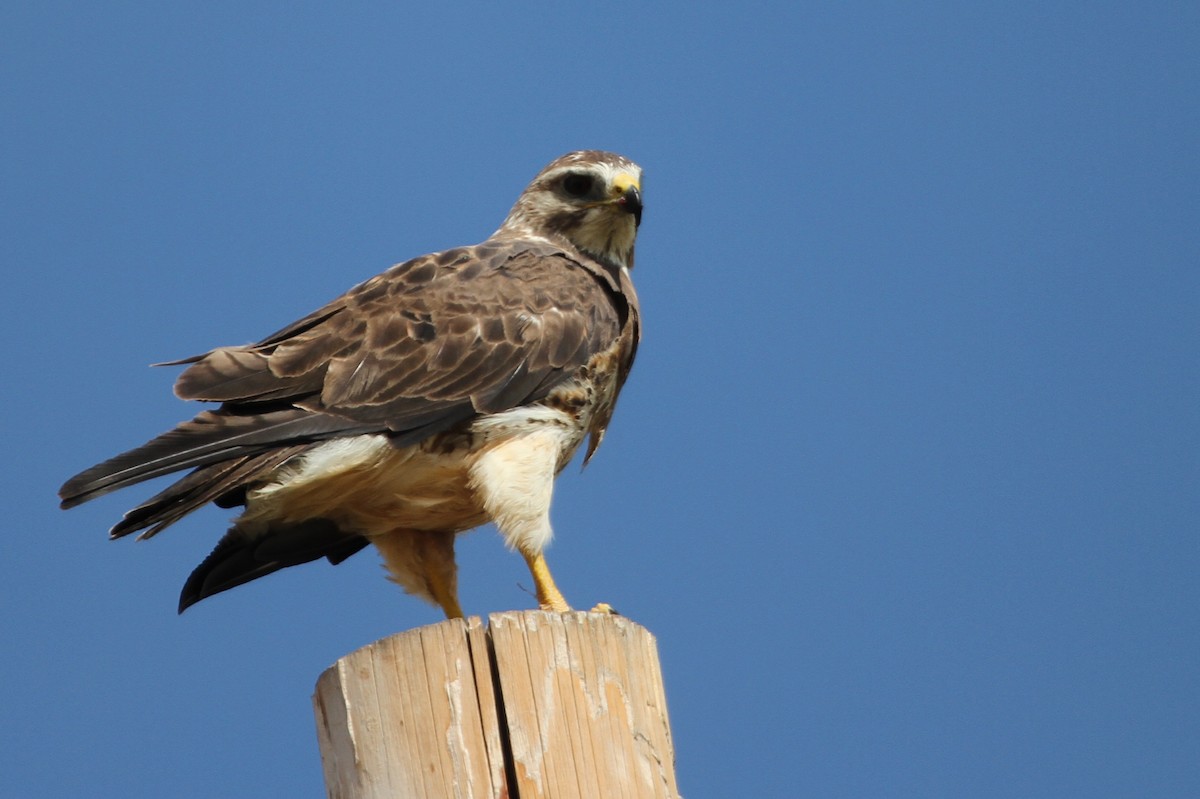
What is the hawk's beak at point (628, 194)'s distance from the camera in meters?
6.08

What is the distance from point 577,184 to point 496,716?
348 cm

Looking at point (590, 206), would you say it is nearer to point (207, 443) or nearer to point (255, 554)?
point (255, 554)

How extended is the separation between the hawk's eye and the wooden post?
3.16 metres

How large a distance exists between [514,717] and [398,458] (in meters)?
1.91

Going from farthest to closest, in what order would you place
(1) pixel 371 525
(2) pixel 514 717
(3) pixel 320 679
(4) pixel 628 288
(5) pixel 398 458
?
(4) pixel 628 288 → (1) pixel 371 525 → (5) pixel 398 458 → (3) pixel 320 679 → (2) pixel 514 717

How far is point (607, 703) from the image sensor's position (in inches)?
131

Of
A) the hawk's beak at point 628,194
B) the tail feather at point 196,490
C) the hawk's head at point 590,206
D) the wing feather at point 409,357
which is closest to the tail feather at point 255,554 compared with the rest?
the tail feather at point 196,490

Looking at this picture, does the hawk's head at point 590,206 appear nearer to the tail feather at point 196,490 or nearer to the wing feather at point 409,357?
the wing feather at point 409,357

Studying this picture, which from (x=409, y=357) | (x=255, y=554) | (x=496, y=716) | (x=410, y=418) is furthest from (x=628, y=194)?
(x=496, y=716)

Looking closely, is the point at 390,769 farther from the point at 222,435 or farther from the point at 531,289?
the point at 531,289

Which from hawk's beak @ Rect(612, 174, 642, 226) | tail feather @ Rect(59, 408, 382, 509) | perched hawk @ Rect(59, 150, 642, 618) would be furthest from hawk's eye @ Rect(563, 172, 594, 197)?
tail feather @ Rect(59, 408, 382, 509)

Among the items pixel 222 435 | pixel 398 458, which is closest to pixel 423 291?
pixel 398 458

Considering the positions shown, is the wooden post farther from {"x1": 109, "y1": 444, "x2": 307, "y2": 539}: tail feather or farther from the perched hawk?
the perched hawk

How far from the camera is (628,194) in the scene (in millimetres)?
6082
